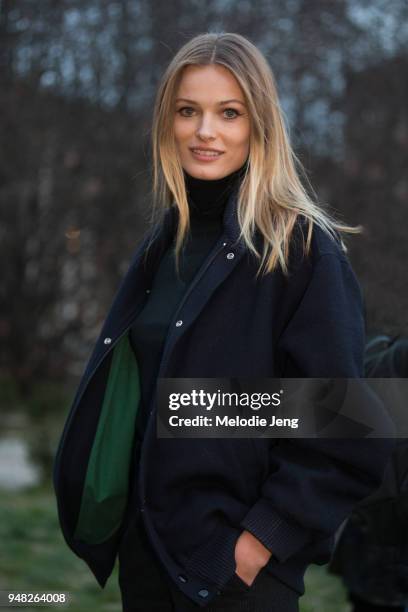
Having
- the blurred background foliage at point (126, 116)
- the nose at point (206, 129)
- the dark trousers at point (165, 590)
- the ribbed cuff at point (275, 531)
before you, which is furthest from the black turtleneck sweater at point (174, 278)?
the blurred background foliage at point (126, 116)

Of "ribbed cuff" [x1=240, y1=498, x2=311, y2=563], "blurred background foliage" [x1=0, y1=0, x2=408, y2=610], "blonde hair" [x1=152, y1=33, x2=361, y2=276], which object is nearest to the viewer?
"ribbed cuff" [x1=240, y1=498, x2=311, y2=563]

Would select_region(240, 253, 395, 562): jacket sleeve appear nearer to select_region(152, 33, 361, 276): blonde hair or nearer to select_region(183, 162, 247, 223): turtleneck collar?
select_region(152, 33, 361, 276): blonde hair

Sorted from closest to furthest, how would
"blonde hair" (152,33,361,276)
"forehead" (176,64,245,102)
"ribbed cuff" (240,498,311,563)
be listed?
"ribbed cuff" (240,498,311,563)
"blonde hair" (152,33,361,276)
"forehead" (176,64,245,102)

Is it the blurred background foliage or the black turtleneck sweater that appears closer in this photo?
the black turtleneck sweater

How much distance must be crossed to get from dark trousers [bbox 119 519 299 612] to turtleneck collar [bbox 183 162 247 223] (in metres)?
0.81

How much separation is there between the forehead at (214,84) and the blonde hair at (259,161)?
0.02 meters

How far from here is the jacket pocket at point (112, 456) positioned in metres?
2.26

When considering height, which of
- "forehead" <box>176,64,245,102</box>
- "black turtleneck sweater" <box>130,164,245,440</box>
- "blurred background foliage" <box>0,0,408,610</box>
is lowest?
"black turtleneck sweater" <box>130,164,245,440</box>

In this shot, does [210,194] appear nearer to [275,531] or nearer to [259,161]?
[259,161]

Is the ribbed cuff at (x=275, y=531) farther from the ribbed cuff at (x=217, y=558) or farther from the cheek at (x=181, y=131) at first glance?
the cheek at (x=181, y=131)

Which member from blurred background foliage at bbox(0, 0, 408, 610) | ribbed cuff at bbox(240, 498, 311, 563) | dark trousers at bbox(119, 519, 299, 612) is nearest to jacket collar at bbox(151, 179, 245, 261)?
ribbed cuff at bbox(240, 498, 311, 563)

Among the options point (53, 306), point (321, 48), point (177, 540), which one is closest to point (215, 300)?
point (177, 540)

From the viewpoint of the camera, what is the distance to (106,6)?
7027mm

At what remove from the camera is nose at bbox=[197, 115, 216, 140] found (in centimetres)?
228
